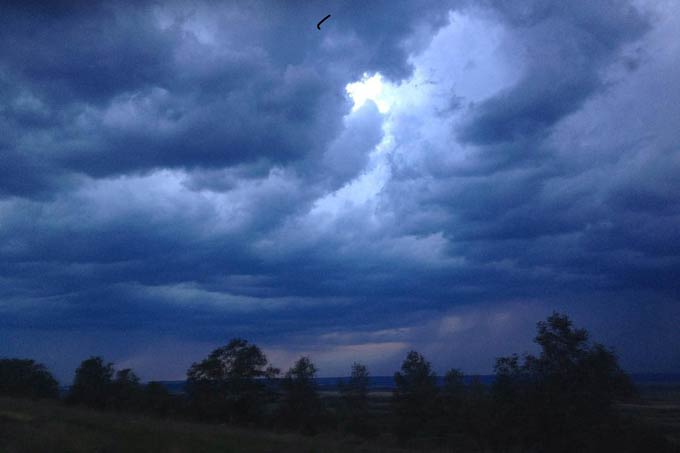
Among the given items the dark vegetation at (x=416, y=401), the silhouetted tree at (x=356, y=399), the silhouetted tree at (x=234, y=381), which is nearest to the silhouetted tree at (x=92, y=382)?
the dark vegetation at (x=416, y=401)

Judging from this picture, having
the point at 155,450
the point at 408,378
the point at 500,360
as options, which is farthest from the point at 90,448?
the point at 408,378

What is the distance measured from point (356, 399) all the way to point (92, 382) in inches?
1239

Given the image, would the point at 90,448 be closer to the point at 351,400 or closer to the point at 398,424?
the point at 398,424

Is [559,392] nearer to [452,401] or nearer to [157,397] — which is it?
[452,401]

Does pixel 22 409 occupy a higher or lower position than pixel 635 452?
higher

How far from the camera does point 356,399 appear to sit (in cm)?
7069

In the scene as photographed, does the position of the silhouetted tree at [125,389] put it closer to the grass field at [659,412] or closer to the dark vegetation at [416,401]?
the dark vegetation at [416,401]

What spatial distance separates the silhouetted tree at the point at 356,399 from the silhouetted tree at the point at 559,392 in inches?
1255

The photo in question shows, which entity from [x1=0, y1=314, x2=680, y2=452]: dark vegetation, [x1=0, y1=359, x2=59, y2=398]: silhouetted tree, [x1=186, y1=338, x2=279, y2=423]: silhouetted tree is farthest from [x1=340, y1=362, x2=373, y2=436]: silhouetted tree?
[x1=0, y1=359, x2=59, y2=398]: silhouetted tree

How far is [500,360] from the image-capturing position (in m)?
30.9

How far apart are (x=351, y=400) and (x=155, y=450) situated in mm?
61296

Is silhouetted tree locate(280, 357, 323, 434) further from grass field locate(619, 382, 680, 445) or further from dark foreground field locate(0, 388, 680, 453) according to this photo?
dark foreground field locate(0, 388, 680, 453)

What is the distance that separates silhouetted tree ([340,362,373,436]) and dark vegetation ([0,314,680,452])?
16 centimetres

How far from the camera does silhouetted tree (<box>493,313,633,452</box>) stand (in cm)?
2639
